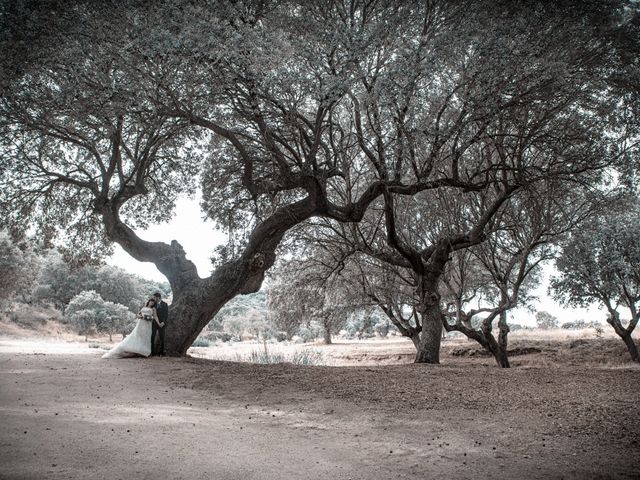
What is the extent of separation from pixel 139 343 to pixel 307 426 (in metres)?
7.44

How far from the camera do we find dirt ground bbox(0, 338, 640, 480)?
12.5ft

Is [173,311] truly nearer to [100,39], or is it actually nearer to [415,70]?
[100,39]

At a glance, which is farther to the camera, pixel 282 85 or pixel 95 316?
pixel 95 316

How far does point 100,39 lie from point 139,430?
6405 millimetres

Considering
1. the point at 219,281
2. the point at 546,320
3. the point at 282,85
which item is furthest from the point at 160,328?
the point at 546,320

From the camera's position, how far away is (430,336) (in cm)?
1419

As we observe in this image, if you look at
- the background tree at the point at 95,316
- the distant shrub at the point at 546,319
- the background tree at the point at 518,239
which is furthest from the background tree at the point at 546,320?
the background tree at the point at 95,316

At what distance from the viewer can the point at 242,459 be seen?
4.01 meters

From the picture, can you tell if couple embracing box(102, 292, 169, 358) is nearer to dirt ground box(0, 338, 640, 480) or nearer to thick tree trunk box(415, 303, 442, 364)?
dirt ground box(0, 338, 640, 480)

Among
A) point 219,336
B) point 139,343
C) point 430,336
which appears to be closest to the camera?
point 139,343

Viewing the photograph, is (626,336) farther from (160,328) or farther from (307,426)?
(307,426)

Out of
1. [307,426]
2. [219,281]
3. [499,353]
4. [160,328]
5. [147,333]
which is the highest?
[219,281]

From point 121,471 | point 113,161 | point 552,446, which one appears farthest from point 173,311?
point 552,446

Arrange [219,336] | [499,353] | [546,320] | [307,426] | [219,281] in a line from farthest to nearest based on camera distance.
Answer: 1. [546,320]
2. [219,336]
3. [499,353]
4. [219,281]
5. [307,426]
